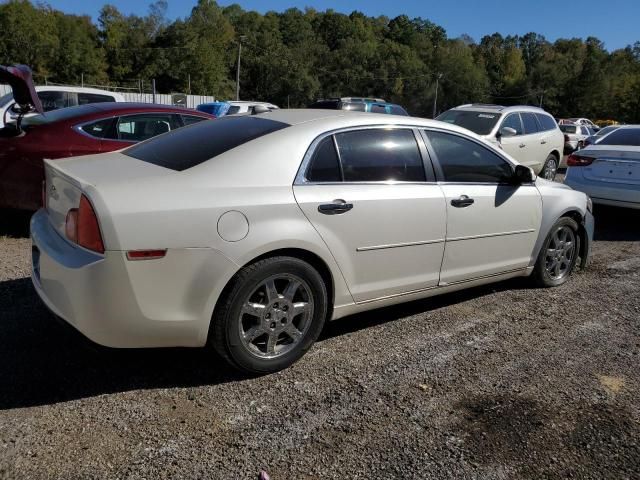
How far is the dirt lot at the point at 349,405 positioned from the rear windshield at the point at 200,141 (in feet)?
3.71

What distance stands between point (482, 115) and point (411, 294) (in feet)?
26.1

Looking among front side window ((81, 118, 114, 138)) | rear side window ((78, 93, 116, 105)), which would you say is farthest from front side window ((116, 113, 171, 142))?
rear side window ((78, 93, 116, 105))

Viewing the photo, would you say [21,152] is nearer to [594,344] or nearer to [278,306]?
[278,306]

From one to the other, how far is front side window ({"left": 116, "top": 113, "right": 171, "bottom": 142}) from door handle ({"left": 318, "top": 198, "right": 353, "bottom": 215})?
3551mm

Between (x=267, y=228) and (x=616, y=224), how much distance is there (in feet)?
22.9

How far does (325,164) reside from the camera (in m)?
3.44

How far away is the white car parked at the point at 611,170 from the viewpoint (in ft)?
24.0

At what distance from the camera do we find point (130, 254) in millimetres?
2707

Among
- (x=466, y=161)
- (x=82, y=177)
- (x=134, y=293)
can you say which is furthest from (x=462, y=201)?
(x=82, y=177)

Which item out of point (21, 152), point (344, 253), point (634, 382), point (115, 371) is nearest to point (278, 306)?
point (344, 253)

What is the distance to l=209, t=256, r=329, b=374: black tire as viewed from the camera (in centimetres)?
300

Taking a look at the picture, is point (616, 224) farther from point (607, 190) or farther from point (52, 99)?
point (52, 99)

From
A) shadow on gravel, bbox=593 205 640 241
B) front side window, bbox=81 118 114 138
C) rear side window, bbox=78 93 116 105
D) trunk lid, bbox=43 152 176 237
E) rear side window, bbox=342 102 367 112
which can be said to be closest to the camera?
trunk lid, bbox=43 152 176 237

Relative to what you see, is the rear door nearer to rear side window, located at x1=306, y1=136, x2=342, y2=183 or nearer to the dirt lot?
rear side window, located at x1=306, y1=136, x2=342, y2=183
